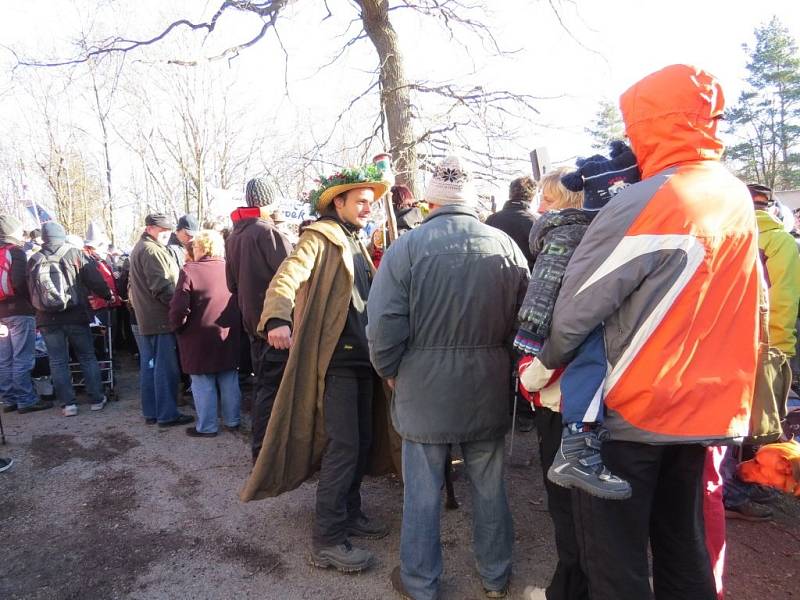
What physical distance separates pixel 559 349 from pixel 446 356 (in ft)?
2.60

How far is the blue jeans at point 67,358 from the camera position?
6141mm

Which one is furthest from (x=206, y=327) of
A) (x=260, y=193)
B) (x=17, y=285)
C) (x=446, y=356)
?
(x=446, y=356)

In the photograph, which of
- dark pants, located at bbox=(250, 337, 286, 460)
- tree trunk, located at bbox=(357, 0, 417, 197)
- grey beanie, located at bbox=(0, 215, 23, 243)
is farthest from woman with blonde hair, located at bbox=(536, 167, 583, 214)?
grey beanie, located at bbox=(0, 215, 23, 243)

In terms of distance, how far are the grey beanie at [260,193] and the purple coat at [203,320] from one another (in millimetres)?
1104

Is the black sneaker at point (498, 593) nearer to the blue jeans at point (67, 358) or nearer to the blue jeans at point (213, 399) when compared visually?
the blue jeans at point (213, 399)

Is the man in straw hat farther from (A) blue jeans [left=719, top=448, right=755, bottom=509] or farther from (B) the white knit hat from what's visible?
(A) blue jeans [left=719, top=448, right=755, bottom=509]

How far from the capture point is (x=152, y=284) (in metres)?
5.52

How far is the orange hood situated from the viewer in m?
1.80

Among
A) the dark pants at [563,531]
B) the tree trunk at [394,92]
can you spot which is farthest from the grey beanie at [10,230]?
the dark pants at [563,531]

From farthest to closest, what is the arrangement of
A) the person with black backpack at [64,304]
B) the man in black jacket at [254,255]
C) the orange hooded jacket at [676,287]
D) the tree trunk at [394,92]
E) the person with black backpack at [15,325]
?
the tree trunk at [394,92], the person with black backpack at [15,325], the person with black backpack at [64,304], the man in black jacket at [254,255], the orange hooded jacket at [676,287]

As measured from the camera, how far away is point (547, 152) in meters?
5.49

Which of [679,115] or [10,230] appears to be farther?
[10,230]

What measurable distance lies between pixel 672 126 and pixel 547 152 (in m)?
3.81

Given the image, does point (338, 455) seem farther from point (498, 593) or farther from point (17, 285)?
point (17, 285)
